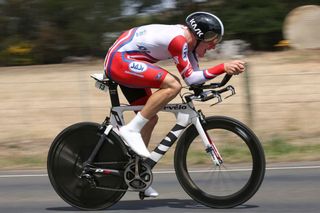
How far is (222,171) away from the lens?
22.0 feet

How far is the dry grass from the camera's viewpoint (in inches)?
464

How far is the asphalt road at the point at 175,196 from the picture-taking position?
271 inches

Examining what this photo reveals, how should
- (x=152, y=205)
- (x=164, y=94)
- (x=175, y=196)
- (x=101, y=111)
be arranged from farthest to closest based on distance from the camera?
(x=101, y=111) < (x=175, y=196) < (x=152, y=205) < (x=164, y=94)

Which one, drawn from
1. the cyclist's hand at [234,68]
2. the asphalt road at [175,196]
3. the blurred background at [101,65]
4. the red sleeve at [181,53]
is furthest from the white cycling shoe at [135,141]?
the blurred background at [101,65]

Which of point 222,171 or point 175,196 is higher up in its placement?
point 222,171

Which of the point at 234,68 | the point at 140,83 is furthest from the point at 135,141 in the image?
the point at 234,68

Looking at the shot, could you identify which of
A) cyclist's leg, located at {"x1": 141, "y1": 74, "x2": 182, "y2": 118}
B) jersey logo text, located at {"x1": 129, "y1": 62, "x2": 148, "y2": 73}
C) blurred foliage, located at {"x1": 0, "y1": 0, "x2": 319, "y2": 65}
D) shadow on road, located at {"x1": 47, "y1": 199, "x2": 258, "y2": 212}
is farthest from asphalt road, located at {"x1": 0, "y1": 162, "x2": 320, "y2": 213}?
blurred foliage, located at {"x1": 0, "y1": 0, "x2": 319, "y2": 65}

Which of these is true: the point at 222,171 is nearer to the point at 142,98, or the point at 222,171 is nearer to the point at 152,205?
the point at 152,205

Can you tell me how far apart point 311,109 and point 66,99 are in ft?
15.7

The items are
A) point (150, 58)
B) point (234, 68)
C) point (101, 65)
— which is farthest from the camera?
point (101, 65)

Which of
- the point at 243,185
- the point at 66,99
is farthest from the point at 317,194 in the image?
the point at 66,99

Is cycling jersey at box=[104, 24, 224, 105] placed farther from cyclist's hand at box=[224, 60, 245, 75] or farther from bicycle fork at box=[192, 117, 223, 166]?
bicycle fork at box=[192, 117, 223, 166]

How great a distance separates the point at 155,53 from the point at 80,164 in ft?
4.21

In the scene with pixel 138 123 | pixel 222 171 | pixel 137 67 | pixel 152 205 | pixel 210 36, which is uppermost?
pixel 210 36
